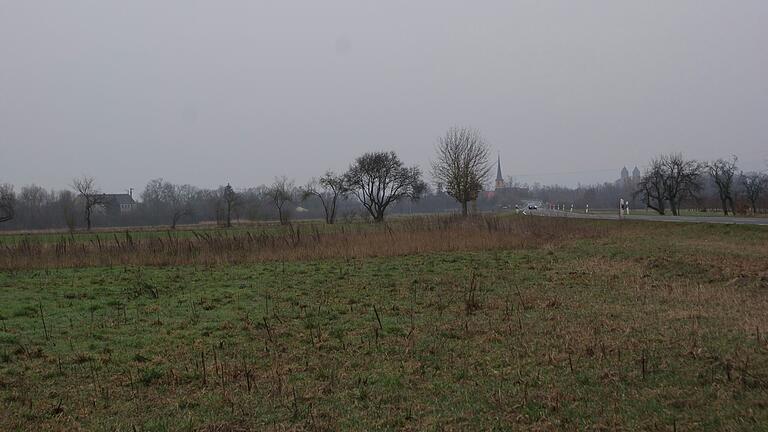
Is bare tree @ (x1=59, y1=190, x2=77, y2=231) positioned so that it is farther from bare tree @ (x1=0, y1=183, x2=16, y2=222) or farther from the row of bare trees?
the row of bare trees

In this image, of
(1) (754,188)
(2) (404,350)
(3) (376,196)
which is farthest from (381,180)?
(2) (404,350)

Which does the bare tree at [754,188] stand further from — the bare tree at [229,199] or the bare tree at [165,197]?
the bare tree at [165,197]

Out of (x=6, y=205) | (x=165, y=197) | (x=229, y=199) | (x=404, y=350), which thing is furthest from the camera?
(x=165, y=197)

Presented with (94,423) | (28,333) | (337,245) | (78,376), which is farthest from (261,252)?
(94,423)

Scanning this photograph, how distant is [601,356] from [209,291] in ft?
27.1

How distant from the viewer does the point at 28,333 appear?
7277 millimetres

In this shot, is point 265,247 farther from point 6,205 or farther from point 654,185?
point 6,205

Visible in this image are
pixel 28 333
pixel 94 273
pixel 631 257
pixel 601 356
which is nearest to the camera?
pixel 601 356

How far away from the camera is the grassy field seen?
4.00 m

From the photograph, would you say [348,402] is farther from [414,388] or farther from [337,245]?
[337,245]

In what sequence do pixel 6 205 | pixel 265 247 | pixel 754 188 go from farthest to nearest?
1. pixel 6 205
2. pixel 754 188
3. pixel 265 247

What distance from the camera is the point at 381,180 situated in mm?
56438

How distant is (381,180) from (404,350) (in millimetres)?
50870

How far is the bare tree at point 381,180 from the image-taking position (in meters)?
56.3
